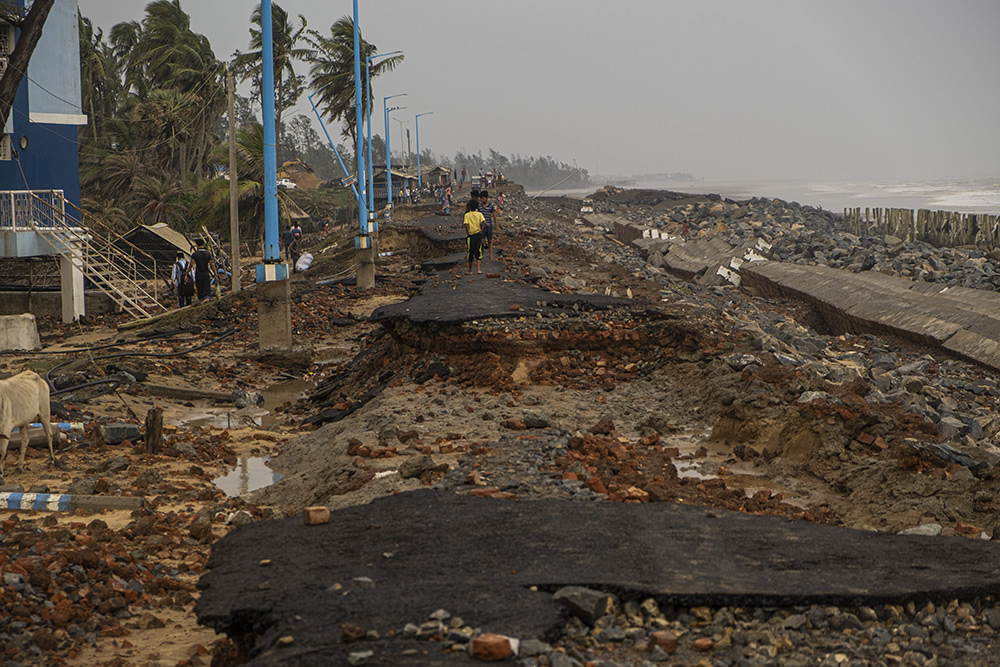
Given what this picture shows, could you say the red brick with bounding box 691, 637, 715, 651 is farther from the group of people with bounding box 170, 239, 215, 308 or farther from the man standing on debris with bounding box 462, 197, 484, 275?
the group of people with bounding box 170, 239, 215, 308

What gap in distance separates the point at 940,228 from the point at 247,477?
37.7 meters

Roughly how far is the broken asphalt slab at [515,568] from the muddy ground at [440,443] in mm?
506

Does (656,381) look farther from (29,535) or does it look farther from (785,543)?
(29,535)

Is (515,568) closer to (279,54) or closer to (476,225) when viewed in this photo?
(476,225)

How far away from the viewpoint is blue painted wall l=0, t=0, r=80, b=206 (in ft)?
83.5

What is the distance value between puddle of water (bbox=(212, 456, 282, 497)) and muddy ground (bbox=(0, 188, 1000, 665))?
0.07 meters

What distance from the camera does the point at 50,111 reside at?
86.0ft

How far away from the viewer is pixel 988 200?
10194 centimetres

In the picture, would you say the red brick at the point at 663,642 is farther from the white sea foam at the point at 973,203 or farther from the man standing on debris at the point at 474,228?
the white sea foam at the point at 973,203

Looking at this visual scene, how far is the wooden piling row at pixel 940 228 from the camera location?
1492 inches

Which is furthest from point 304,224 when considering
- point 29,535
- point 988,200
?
point 988,200

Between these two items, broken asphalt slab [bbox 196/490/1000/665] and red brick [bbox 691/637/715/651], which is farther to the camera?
broken asphalt slab [bbox 196/490/1000/665]

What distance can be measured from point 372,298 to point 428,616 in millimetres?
19969

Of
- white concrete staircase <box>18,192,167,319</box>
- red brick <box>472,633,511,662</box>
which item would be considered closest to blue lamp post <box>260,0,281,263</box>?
white concrete staircase <box>18,192,167,319</box>
